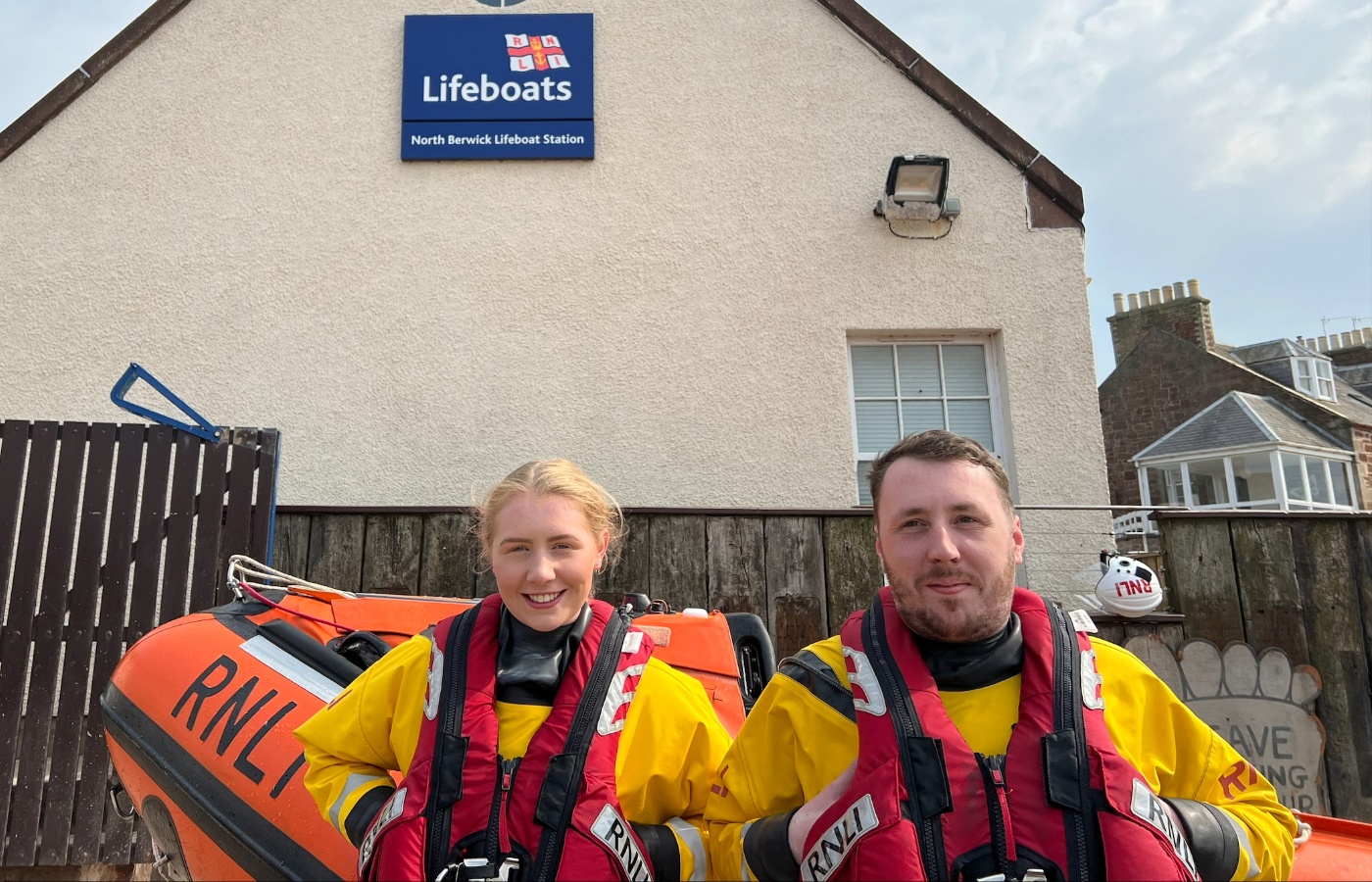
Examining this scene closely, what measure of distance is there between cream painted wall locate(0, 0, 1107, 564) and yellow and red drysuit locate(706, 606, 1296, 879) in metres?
3.57

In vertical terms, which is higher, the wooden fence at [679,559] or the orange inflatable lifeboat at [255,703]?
the wooden fence at [679,559]

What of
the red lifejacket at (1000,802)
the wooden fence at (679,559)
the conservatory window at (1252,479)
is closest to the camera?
the red lifejacket at (1000,802)

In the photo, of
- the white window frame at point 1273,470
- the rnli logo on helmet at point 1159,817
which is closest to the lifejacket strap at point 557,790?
the rnli logo on helmet at point 1159,817

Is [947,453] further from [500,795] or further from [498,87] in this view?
[498,87]

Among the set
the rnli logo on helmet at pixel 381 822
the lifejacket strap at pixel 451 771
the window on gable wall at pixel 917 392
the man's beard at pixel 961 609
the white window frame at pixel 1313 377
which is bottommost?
the rnli logo on helmet at pixel 381 822

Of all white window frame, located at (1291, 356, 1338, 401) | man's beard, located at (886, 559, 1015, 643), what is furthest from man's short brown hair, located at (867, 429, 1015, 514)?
white window frame, located at (1291, 356, 1338, 401)

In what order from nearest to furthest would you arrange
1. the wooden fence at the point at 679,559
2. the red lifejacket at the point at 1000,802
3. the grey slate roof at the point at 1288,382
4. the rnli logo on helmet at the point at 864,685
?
the red lifejacket at the point at 1000,802 → the rnli logo on helmet at the point at 864,685 → the wooden fence at the point at 679,559 → the grey slate roof at the point at 1288,382

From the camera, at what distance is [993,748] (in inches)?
57.6

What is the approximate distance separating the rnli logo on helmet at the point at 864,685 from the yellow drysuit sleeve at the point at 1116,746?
0.18 feet

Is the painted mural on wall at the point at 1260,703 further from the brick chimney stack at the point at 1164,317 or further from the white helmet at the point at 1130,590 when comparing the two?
the brick chimney stack at the point at 1164,317

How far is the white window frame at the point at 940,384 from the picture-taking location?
213 inches

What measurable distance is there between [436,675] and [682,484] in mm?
3496

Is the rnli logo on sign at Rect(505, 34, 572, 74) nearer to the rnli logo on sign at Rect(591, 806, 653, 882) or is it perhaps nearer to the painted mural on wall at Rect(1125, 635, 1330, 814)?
the painted mural on wall at Rect(1125, 635, 1330, 814)

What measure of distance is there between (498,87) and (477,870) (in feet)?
17.6
